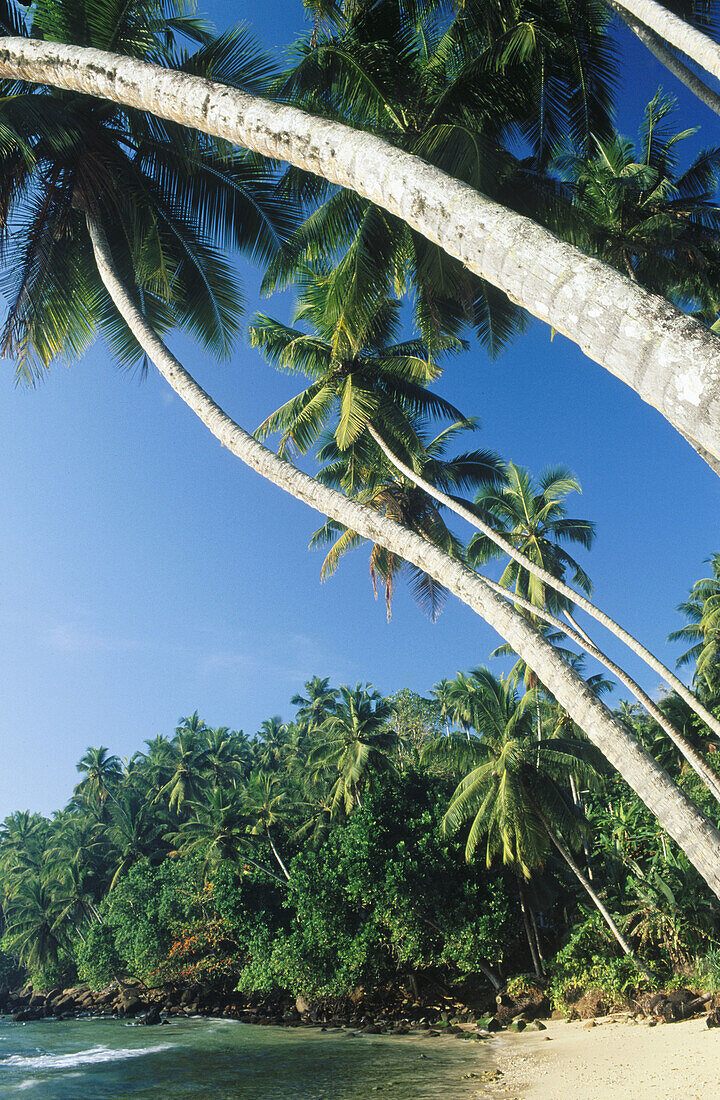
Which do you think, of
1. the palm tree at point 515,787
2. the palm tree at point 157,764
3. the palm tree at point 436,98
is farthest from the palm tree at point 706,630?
the palm tree at point 157,764

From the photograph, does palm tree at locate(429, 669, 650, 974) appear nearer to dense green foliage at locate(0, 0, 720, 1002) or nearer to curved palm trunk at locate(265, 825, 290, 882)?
dense green foliage at locate(0, 0, 720, 1002)

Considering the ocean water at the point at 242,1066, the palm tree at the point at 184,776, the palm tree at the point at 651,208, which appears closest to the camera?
the palm tree at the point at 651,208

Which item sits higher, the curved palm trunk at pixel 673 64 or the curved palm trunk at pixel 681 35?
the curved palm trunk at pixel 673 64

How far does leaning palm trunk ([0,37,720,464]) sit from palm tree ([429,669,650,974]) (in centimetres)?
1540

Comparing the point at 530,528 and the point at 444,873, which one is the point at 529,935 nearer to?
the point at 444,873

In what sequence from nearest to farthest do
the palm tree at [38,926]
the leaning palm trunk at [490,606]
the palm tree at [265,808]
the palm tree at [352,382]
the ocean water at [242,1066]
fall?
1. the leaning palm trunk at [490,606]
2. the ocean water at [242,1066]
3. the palm tree at [352,382]
4. the palm tree at [265,808]
5. the palm tree at [38,926]

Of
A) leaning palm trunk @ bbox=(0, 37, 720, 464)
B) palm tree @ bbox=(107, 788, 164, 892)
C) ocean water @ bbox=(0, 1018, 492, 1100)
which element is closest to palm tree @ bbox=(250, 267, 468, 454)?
leaning palm trunk @ bbox=(0, 37, 720, 464)

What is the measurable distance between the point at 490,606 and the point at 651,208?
856 cm

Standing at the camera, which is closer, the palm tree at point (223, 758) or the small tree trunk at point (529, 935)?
the small tree trunk at point (529, 935)

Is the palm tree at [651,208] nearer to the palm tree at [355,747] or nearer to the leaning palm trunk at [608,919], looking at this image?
the leaning palm trunk at [608,919]

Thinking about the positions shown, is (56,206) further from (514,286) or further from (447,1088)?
(447,1088)

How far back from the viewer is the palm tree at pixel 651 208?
9.89 meters

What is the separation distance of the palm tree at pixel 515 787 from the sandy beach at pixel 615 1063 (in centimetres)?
238

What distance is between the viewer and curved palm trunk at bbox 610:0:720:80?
479 centimetres
